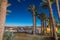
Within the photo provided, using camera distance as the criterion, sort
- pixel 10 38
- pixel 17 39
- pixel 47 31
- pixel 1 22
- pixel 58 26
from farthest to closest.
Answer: pixel 47 31
pixel 58 26
pixel 17 39
pixel 10 38
pixel 1 22

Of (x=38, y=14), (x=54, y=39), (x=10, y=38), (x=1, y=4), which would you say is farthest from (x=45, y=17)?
(x=1, y=4)

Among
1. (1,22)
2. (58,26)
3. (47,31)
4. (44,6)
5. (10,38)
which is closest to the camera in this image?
(1,22)

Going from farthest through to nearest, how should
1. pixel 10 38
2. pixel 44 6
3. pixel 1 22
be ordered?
pixel 44 6 → pixel 10 38 → pixel 1 22

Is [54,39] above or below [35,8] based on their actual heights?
below

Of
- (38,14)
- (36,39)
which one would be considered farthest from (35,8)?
(36,39)

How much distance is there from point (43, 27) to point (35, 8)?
6.09 meters

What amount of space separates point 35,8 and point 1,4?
119 ft

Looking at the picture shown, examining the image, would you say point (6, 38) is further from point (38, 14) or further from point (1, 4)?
point (38, 14)

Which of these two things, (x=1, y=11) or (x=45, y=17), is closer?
(x=1, y=11)

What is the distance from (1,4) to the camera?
14633 mm

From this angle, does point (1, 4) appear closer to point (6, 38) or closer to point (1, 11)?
point (1, 11)

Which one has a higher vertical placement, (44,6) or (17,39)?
(44,6)

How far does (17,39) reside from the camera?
33.2 meters

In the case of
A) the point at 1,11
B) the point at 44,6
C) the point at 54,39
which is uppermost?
the point at 44,6
